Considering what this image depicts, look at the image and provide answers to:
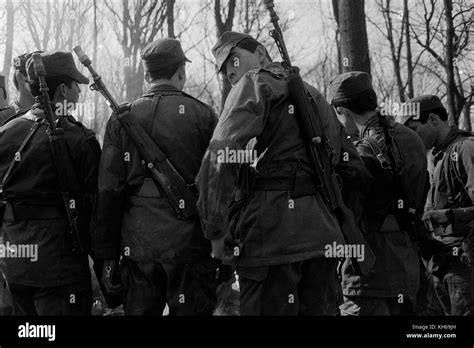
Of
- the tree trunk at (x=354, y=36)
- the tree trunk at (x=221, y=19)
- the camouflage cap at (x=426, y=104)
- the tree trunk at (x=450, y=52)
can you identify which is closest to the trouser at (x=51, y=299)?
the camouflage cap at (x=426, y=104)

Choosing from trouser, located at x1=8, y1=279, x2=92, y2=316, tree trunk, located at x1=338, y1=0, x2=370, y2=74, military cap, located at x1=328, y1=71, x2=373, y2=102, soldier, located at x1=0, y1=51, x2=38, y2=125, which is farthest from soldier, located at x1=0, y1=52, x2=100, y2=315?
tree trunk, located at x1=338, y1=0, x2=370, y2=74

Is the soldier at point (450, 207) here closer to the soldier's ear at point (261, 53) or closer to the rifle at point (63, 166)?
the soldier's ear at point (261, 53)

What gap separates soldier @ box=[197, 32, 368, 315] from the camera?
2.88 metres

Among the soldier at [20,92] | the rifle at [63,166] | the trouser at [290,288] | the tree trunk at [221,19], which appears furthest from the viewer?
the tree trunk at [221,19]

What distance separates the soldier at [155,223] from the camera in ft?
11.0

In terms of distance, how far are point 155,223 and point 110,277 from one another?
44cm

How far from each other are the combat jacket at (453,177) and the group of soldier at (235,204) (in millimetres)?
10

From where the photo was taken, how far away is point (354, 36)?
557cm

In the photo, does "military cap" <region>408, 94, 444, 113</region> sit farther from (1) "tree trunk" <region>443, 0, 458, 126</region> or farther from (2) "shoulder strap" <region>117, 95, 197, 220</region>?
(1) "tree trunk" <region>443, 0, 458, 126</region>

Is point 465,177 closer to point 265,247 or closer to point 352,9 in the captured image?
point 265,247

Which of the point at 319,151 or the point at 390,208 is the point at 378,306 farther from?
the point at 319,151

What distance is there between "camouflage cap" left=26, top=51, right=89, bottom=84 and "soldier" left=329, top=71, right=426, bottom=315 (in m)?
1.82

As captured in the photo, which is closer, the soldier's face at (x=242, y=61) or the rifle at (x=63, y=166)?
the soldier's face at (x=242, y=61)

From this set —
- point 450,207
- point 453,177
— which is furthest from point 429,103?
point 450,207
